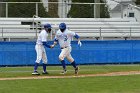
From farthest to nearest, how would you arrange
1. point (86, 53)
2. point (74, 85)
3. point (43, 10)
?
point (43, 10), point (86, 53), point (74, 85)

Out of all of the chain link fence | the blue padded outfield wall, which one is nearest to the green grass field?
the blue padded outfield wall

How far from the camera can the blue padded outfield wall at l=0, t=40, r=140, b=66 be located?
23500 mm

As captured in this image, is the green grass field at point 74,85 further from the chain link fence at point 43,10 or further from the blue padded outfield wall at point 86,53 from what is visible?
the chain link fence at point 43,10

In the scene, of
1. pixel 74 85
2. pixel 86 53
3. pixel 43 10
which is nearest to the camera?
pixel 74 85

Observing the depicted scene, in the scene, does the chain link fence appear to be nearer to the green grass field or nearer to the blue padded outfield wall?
the blue padded outfield wall

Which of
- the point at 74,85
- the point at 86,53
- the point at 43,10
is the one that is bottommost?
the point at 74,85

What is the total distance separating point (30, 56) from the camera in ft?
77.8

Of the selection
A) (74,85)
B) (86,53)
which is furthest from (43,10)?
(74,85)

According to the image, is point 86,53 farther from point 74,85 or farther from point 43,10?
point 43,10

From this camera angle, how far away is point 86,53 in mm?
24500

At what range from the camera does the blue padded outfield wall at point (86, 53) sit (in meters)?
23.5

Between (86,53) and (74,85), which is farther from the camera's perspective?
(86,53)

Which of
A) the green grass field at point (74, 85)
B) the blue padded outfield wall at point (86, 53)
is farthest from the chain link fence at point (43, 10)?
the green grass field at point (74, 85)

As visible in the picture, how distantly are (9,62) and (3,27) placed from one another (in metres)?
8.17
